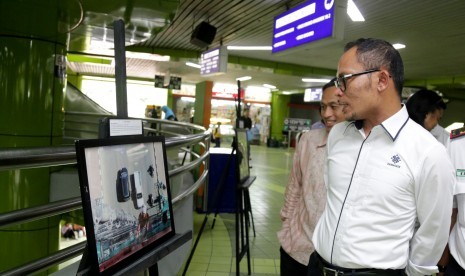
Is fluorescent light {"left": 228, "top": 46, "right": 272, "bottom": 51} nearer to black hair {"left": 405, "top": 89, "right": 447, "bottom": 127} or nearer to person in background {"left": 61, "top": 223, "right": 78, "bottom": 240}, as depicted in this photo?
person in background {"left": 61, "top": 223, "right": 78, "bottom": 240}

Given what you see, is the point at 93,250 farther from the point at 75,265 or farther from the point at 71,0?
the point at 71,0

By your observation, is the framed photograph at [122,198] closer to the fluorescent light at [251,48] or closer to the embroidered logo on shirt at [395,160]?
the embroidered logo on shirt at [395,160]

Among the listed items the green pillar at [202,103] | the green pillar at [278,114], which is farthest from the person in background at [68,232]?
the green pillar at [278,114]

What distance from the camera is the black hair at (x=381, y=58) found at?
1.20m

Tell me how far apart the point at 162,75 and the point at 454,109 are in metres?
12.6

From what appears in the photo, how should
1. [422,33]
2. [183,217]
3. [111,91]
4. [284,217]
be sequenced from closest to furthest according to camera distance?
1. [284,217]
2. [183,217]
3. [422,33]
4. [111,91]

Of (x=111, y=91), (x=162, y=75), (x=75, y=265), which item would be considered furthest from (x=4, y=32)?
(x=111, y=91)

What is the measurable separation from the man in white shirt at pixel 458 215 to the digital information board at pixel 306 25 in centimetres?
207

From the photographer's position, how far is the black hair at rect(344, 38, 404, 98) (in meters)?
1.20

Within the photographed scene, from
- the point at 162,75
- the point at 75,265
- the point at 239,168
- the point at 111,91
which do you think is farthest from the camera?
the point at 111,91

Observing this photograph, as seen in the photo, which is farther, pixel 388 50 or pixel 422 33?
pixel 422 33

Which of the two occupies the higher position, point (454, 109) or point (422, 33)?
point (422, 33)

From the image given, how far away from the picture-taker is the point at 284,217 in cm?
193

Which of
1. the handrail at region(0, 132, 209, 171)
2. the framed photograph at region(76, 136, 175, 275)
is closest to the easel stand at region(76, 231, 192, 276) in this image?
the framed photograph at region(76, 136, 175, 275)
